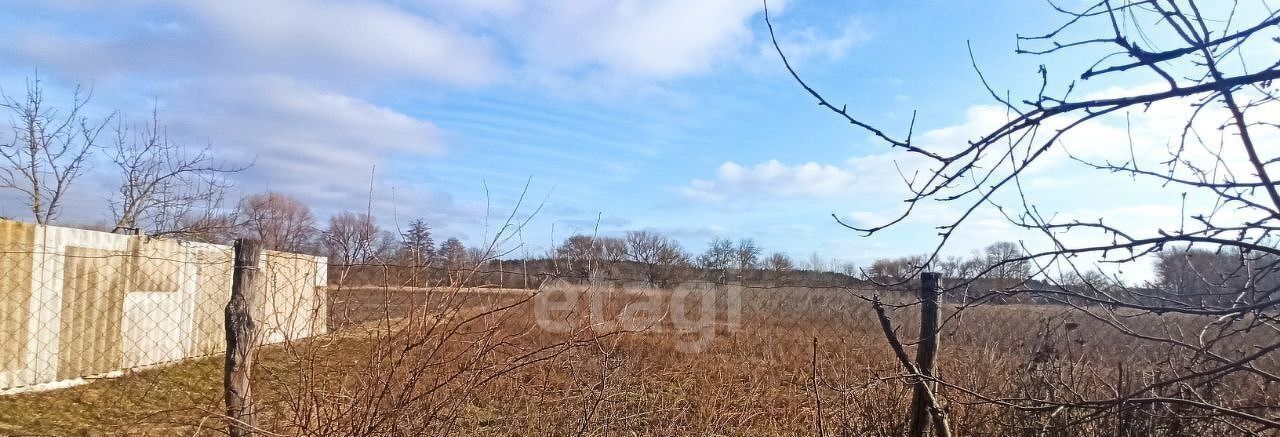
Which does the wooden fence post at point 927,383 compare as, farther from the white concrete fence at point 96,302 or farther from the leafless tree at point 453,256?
the white concrete fence at point 96,302

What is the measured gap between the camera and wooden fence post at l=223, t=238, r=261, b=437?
274cm

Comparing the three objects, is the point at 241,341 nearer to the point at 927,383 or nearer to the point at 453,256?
the point at 453,256

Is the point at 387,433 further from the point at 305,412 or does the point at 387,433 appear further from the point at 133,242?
the point at 133,242

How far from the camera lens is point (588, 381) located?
5.19 m

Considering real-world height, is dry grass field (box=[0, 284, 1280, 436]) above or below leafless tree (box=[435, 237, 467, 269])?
below

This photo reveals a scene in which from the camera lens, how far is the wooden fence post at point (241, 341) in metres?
2.74

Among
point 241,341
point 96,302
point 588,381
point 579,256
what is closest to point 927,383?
point 579,256

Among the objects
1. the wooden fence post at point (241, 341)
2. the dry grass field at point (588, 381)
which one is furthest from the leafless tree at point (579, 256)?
the wooden fence post at point (241, 341)

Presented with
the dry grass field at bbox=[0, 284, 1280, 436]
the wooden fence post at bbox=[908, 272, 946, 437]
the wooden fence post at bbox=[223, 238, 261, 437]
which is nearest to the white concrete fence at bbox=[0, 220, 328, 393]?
the dry grass field at bbox=[0, 284, 1280, 436]

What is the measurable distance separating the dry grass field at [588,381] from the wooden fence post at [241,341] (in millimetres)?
89

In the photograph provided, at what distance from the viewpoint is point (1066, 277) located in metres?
2.06

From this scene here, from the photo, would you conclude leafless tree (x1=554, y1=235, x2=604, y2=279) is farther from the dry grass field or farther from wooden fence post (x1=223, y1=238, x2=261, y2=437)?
wooden fence post (x1=223, y1=238, x2=261, y2=437)

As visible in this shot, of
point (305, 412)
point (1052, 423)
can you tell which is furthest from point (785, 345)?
point (305, 412)

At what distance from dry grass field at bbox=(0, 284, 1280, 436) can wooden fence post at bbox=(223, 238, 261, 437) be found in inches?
3.5
